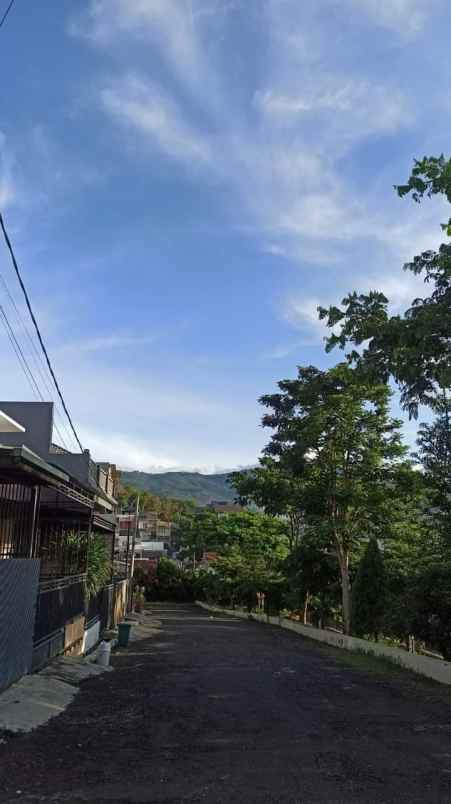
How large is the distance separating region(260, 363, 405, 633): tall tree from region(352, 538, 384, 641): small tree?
1697 mm

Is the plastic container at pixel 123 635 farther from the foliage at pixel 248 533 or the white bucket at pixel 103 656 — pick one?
the foliage at pixel 248 533

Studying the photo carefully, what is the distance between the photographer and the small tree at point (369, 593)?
26.2 metres

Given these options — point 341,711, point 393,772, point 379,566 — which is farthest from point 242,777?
point 379,566

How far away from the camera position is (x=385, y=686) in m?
14.8

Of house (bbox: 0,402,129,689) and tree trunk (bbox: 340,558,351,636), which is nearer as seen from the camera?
house (bbox: 0,402,129,689)

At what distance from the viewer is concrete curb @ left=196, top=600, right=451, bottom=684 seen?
16.8 meters

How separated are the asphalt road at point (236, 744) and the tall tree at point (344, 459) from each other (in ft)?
45.1

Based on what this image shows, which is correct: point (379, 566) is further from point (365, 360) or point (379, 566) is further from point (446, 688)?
point (365, 360)

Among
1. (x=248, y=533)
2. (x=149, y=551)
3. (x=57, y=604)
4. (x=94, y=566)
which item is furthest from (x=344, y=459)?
(x=149, y=551)

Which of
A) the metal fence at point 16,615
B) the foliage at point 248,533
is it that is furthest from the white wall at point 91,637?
the foliage at point 248,533

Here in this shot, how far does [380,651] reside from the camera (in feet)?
72.6

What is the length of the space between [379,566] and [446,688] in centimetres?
1127

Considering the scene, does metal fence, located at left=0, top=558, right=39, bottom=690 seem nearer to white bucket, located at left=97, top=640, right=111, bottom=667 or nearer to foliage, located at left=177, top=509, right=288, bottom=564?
white bucket, located at left=97, top=640, right=111, bottom=667

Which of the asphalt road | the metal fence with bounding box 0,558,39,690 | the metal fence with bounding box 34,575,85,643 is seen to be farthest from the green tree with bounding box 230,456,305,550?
the metal fence with bounding box 0,558,39,690
